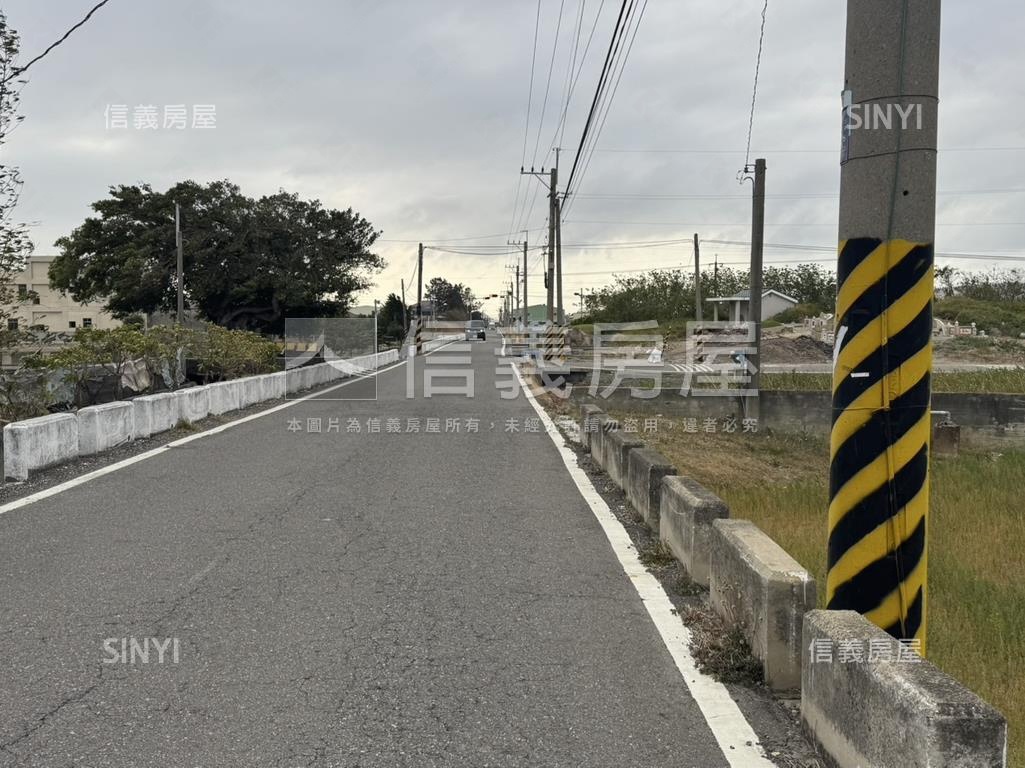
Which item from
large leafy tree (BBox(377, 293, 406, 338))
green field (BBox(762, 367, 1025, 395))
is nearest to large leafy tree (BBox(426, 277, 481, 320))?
large leafy tree (BBox(377, 293, 406, 338))

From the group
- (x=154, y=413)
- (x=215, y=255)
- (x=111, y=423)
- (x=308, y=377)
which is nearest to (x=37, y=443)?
(x=111, y=423)

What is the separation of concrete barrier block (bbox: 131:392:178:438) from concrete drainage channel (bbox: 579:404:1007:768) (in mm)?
8470

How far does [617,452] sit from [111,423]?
20.9 feet

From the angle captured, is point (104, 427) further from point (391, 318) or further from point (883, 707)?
point (391, 318)

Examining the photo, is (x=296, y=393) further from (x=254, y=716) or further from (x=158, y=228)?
(x=158, y=228)

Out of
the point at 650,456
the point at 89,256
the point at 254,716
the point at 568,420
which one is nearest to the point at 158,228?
the point at 89,256

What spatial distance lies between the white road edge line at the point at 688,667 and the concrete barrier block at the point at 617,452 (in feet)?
2.25

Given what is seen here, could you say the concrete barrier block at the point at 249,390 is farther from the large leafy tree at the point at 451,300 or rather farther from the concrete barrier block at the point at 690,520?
the large leafy tree at the point at 451,300

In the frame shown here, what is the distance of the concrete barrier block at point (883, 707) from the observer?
2578 millimetres

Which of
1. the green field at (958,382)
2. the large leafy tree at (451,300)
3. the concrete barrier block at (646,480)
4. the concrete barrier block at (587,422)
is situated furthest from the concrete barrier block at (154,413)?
the large leafy tree at (451,300)

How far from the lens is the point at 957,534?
8641mm

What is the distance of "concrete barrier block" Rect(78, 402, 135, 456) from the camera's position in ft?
34.1

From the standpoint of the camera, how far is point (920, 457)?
387cm

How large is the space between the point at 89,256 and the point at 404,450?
4362 centimetres
